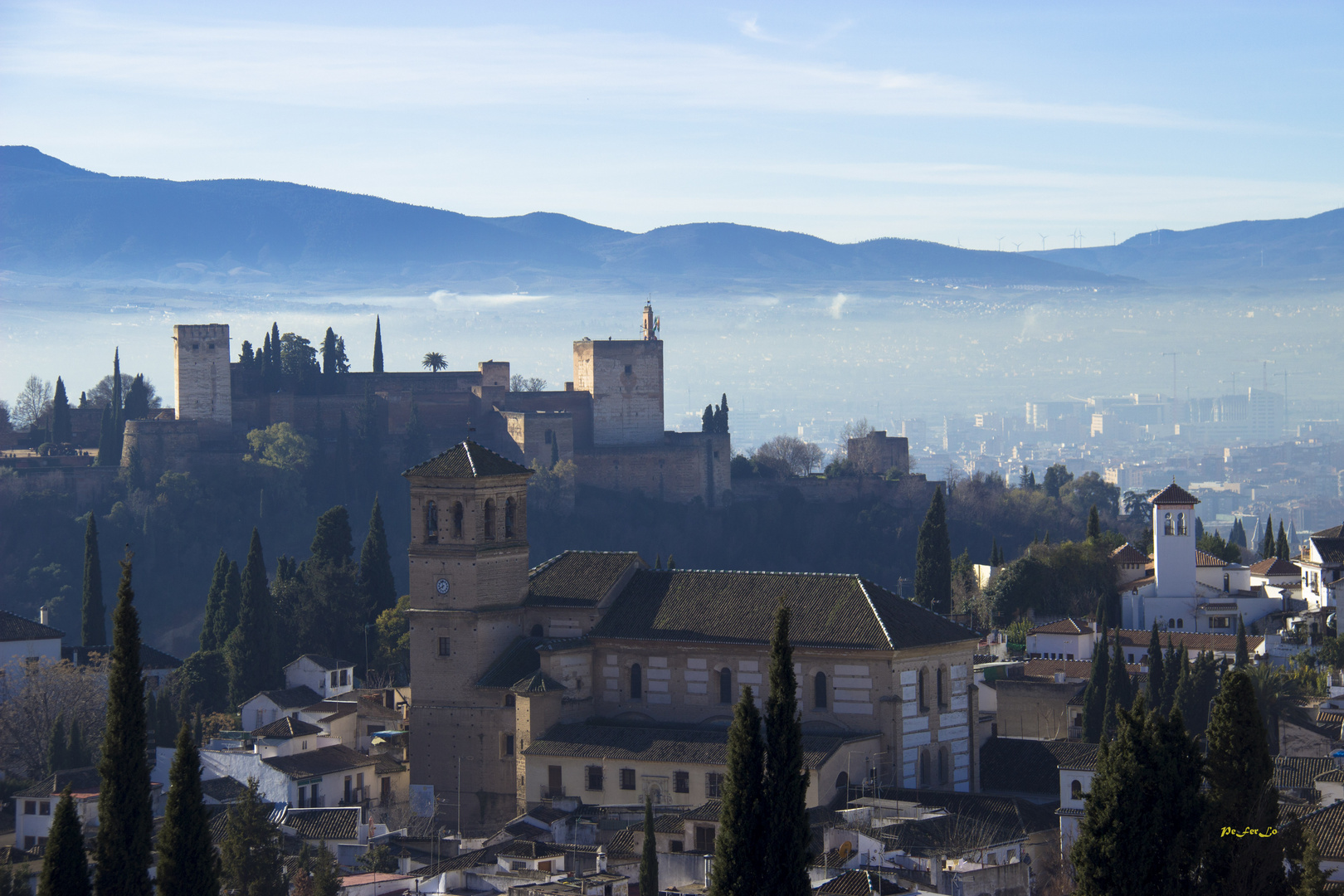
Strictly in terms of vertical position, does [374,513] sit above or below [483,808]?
above

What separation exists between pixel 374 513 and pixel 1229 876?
146ft

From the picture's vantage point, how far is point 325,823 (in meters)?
39.8

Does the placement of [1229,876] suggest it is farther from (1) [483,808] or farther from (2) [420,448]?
(2) [420,448]

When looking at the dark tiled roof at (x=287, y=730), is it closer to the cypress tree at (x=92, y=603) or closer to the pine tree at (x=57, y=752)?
the pine tree at (x=57, y=752)

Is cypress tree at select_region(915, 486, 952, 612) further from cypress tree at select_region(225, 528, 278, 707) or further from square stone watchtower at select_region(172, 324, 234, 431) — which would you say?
square stone watchtower at select_region(172, 324, 234, 431)

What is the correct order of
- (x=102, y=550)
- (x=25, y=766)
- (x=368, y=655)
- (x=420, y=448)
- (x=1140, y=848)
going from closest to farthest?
(x=1140, y=848)
(x=25, y=766)
(x=368, y=655)
(x=102, y=550)
(x=420, y=448)

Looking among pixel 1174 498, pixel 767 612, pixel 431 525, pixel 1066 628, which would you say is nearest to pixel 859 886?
pixel 767 612

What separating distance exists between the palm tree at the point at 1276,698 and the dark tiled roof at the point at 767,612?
21.3 feet

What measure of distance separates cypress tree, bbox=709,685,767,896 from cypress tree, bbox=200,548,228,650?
124 ft

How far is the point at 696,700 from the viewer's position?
43.6 metres

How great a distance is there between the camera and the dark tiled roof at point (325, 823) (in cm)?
3909

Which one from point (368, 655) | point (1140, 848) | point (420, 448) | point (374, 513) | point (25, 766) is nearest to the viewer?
point (1140, 848)

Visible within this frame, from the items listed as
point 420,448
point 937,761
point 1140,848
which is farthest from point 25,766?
point 420,448

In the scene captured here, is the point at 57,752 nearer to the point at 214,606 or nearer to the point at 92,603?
the point at 214,606
